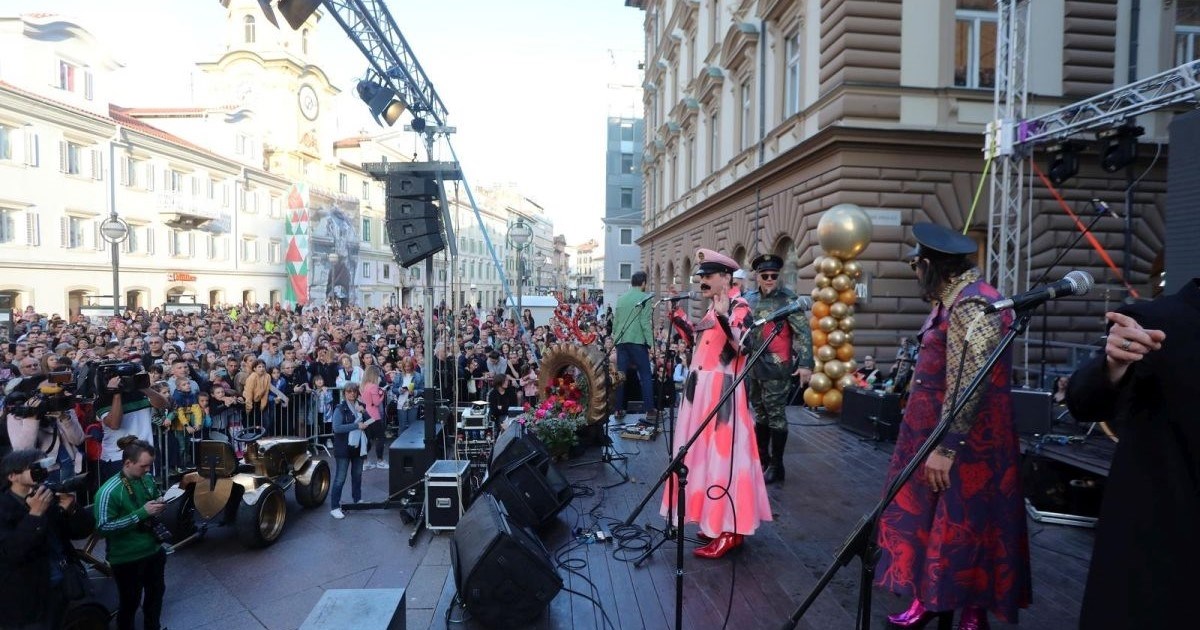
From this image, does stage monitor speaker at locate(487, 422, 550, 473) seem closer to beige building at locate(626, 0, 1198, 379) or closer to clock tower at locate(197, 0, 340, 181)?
beige building at locate(626, 0, 1198, 379)

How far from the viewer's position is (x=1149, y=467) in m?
1.89

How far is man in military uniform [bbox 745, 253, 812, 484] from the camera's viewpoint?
5.73 m

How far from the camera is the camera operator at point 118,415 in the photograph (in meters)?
6.75

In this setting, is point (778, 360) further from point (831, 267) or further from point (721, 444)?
point (831, 267)

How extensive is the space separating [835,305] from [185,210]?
105 feet

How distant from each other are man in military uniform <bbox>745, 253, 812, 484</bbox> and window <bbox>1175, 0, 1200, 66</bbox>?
12423 millimetres

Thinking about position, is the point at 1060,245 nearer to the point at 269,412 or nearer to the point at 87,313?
the point at 269,412

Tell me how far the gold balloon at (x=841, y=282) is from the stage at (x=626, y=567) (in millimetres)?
3055

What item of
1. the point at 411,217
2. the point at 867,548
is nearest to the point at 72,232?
the point at 411,217

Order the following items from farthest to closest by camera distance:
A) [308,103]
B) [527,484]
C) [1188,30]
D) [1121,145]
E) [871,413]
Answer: [308,103]
[1188,30]
[1121,145]
[871,413]
[527,484]

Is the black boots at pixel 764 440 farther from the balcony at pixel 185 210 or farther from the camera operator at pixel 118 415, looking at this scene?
the balcony at pixel 185 210

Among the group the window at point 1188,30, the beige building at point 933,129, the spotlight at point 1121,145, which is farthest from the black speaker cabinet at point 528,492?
the window at point 1188,30

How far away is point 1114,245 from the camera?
12.9 meters

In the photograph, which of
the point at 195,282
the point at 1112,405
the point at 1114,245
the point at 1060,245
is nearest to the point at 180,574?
the point at 1112,405
